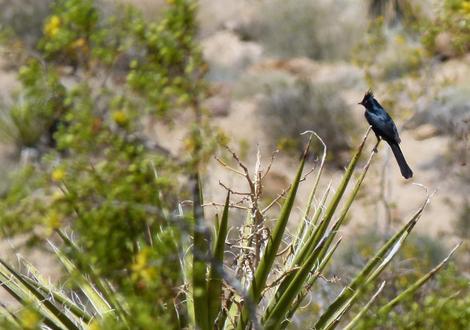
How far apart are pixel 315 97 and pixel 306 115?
46 centimetres

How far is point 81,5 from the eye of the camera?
217 inches

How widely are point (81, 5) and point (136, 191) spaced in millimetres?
2277

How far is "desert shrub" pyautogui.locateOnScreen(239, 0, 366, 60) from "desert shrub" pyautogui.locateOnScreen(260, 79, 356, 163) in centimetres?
376

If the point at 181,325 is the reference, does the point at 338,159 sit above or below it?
above

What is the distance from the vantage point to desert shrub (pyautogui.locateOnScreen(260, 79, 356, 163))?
13.9 m

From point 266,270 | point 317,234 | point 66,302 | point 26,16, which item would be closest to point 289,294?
point 266,270

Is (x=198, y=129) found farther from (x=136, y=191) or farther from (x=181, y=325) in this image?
(x=181, y=325)

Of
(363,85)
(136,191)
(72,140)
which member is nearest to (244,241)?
(136,191)

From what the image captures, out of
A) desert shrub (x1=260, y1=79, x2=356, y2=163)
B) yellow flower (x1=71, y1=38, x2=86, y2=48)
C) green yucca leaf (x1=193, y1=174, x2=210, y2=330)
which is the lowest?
green yucca leaf (x1=193, y1=174, x2=210, y2=330)

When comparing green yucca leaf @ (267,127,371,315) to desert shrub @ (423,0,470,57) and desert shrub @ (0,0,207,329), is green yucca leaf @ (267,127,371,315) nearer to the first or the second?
desert shrub @ (0,0,207,329)

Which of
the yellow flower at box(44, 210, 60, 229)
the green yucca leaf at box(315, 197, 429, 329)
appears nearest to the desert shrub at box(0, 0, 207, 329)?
the yellow flower at box(44, 210, 60, 229)

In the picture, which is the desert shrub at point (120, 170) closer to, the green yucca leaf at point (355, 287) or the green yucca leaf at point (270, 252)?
the green yucca leaf at point (270, 252)

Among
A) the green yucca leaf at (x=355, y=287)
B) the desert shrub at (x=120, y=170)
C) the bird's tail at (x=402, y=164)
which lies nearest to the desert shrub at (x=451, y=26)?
the desert shrub at (x=120, y=170)

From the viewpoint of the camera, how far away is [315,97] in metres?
14.6
